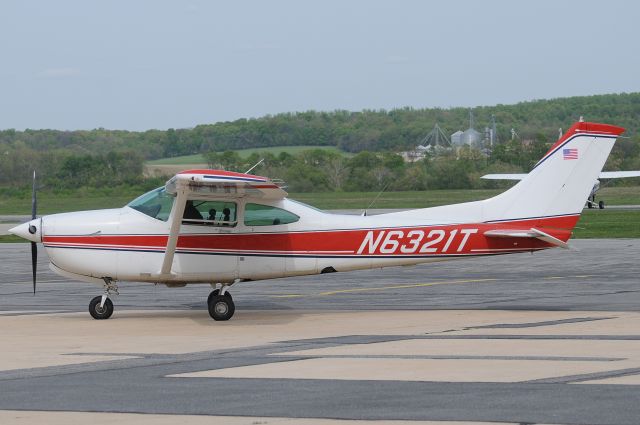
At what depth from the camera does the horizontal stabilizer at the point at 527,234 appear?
1694 cm

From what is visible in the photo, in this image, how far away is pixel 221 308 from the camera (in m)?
16.8

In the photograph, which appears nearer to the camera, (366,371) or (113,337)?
(366,371)

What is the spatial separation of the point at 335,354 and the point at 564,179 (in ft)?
20.5

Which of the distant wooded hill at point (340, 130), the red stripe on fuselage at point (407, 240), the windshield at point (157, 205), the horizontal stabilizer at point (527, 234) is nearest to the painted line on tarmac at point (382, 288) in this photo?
the red stripe on fuselage at point (407, 240)

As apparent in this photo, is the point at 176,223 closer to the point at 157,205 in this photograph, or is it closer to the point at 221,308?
the point at 157,205

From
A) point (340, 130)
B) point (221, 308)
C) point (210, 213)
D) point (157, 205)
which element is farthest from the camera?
point (340, 130)

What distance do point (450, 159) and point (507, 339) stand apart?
194 ft

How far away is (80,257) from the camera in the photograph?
655 inches

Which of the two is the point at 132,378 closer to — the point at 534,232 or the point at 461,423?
the point at 461,423

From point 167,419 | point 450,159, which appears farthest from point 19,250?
point 450,159

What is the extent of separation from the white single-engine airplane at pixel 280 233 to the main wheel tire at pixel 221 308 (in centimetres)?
2

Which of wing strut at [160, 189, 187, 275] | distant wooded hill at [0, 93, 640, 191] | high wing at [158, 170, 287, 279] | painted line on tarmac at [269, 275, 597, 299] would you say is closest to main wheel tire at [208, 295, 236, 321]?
high wing at [158, 170, 287, 279]

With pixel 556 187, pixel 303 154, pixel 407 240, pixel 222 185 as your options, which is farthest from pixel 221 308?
pixel 303 154

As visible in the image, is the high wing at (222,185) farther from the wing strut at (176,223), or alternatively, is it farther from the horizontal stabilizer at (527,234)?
the horizontal stabilizer at (527,234)
